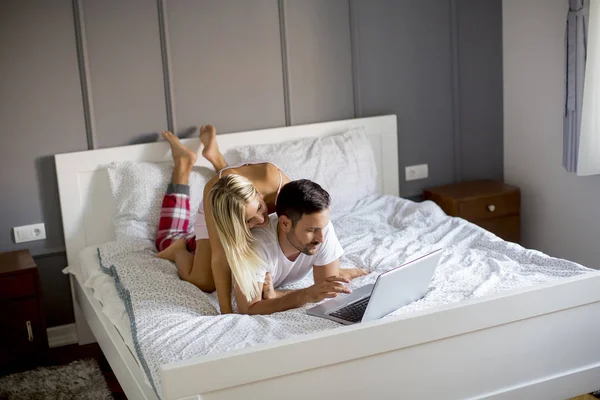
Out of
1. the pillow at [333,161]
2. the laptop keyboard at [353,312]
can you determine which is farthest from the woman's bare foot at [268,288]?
the pillow at [333,161]

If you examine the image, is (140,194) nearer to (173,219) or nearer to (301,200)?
(173,219)

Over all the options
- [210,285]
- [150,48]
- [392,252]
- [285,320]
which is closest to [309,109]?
[150,48]

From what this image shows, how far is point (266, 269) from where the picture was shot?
105 inches

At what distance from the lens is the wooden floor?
3273 mm

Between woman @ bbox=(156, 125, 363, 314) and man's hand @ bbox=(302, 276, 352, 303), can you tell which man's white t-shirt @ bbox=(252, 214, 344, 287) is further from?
man's hand @ bbox=(302, 276, 352, 303)

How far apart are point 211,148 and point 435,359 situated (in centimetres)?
180

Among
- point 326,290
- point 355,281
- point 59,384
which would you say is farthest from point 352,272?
point 59,384

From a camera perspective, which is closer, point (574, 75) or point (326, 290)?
point (326, 290)

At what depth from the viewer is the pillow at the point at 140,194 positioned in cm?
358

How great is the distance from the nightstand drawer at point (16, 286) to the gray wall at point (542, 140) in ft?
8.60

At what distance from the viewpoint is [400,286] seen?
245 cm

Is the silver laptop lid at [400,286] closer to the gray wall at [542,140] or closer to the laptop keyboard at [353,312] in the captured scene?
the laptop keyboard at [353,312]

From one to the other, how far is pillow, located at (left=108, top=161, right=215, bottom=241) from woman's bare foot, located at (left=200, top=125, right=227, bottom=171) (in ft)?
0.39

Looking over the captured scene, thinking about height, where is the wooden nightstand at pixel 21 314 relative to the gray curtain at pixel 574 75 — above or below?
below
